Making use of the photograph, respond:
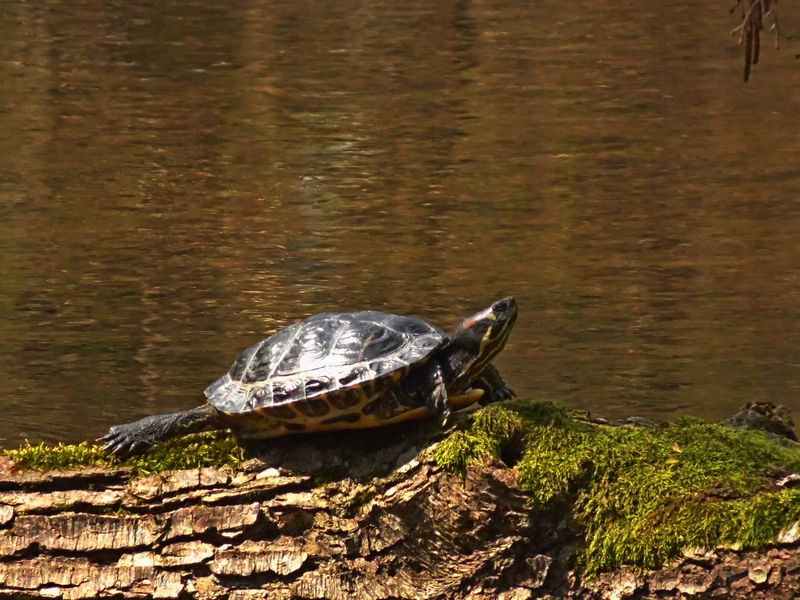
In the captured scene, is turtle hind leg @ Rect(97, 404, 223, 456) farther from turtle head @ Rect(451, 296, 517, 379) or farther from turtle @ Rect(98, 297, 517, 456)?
turtle head @ Rect(451, 296, 517, 379)

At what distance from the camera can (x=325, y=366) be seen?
4.14 m

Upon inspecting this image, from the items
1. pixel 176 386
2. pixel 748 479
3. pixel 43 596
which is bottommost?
pixel 176 386

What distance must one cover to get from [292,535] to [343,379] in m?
0.58

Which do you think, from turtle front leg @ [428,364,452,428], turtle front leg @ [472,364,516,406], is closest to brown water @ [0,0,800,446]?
turtle front leg @ [472,364,516,406]

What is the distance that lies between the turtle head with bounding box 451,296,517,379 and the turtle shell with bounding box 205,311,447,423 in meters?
0.09

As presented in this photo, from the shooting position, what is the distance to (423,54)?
1647 cm

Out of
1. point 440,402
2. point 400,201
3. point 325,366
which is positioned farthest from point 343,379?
point 400,201

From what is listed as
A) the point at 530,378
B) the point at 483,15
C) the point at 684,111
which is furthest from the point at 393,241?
the point at 483,15

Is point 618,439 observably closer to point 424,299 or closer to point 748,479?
point 748,479

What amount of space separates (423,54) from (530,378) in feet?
31.5

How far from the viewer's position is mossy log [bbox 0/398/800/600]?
397cm

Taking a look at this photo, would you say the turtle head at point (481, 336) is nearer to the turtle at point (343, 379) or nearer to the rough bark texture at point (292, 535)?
the turtle at point (343, 379)

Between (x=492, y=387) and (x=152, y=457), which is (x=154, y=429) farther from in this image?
(x=492, y=387)

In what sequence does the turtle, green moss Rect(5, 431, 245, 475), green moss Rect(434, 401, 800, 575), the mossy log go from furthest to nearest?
green moss Rect(5, 431, 245, 475), the turtle, the mossy log, green moss Rect(434, 401, 800, 575)
